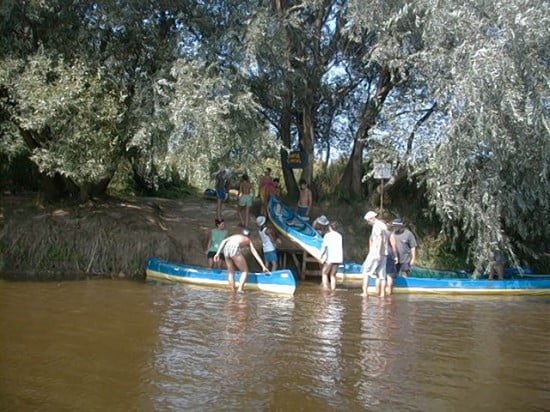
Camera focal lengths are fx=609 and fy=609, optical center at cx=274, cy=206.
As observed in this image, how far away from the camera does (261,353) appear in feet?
25.7

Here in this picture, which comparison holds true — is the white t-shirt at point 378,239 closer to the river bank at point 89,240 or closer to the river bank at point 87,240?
the river bank at point 89,240

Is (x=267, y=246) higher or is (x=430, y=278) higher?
(x=267, y=246)

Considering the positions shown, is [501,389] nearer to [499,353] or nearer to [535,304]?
[499,353]

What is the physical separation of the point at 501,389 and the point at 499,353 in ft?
5.51

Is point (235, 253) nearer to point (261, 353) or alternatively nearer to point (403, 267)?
point (403, 267)

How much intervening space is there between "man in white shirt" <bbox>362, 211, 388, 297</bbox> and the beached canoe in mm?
1791

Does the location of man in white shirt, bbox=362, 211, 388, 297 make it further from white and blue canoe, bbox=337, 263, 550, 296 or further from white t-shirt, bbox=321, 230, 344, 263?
white t-shirt, bbox=321, 230, 344, 263

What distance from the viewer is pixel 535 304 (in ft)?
41.4

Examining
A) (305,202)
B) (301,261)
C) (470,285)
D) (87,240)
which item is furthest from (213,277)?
(470,285)

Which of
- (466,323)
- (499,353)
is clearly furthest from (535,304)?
(499,353)

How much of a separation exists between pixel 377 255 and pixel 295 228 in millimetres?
3394

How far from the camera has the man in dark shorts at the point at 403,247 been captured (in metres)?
13.5

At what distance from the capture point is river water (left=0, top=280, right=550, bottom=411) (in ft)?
20.4

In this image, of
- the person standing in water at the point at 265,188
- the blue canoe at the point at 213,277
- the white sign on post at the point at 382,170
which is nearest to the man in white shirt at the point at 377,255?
the blue canoe at the point at 213,277
